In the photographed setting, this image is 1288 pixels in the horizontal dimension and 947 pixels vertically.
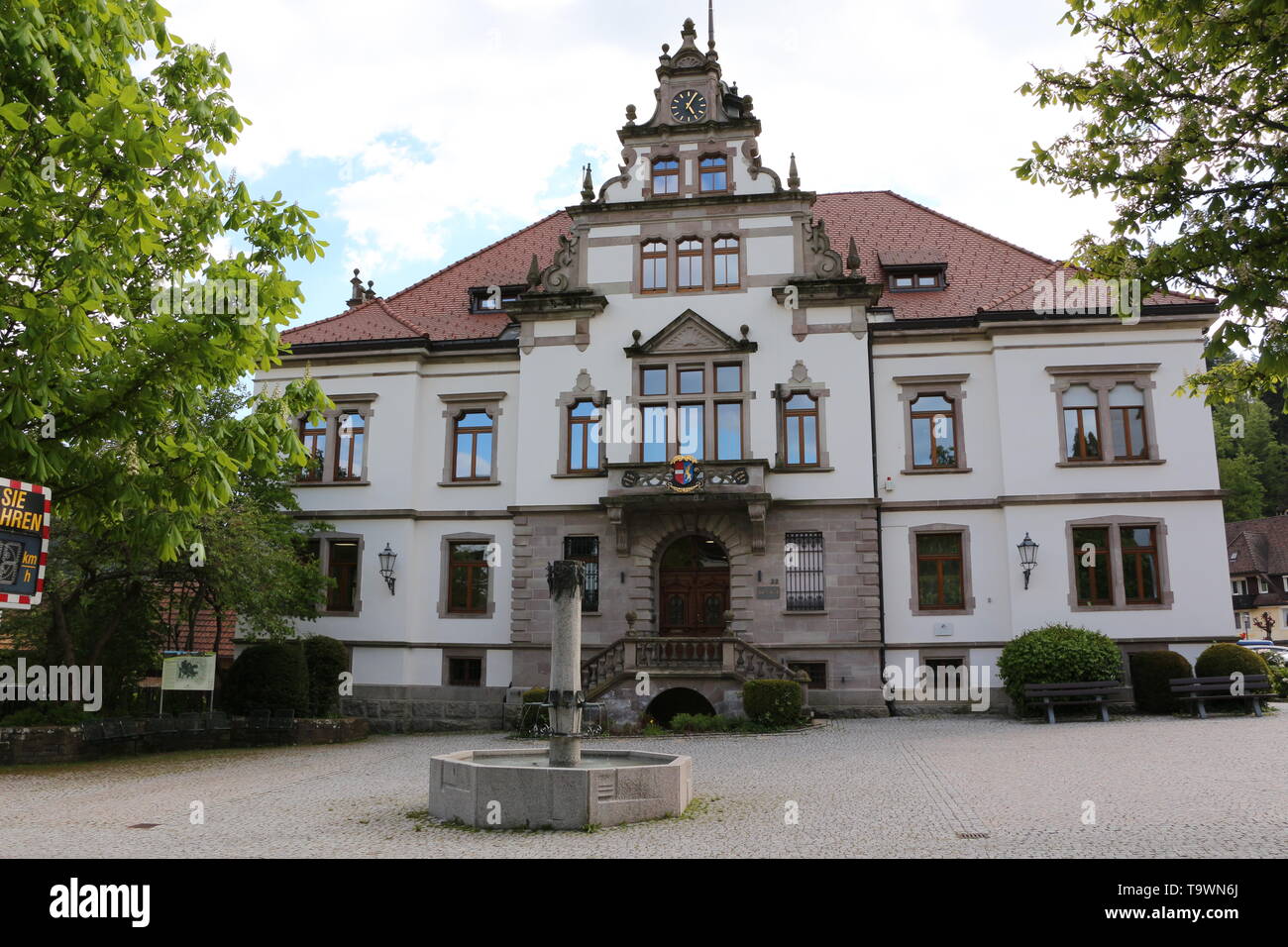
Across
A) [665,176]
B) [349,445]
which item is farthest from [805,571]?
[349,445]

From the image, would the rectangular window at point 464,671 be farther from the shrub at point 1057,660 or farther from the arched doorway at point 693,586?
the shrub at point 1057,660

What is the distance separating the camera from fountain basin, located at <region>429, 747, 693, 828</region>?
10.7 m

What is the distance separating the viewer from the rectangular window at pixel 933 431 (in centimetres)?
2597

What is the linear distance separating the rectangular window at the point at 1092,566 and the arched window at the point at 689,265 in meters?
11.4

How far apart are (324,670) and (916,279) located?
60.9ft

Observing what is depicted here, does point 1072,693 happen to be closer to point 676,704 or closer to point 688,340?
point 676,704

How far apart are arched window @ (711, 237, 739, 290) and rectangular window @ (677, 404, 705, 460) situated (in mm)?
3317

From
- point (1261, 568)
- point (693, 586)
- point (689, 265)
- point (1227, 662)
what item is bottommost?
point (1227, 662)

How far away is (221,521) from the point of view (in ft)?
67.4

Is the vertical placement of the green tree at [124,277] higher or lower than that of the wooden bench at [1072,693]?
higher

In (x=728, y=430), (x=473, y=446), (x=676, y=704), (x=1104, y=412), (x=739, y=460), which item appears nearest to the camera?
(x=676, y=704)

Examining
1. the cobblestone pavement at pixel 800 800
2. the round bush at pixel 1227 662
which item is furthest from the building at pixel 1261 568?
the cobblestone pavement at pixel 800 800

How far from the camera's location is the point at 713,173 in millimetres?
27406

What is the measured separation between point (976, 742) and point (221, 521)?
49.4ft
